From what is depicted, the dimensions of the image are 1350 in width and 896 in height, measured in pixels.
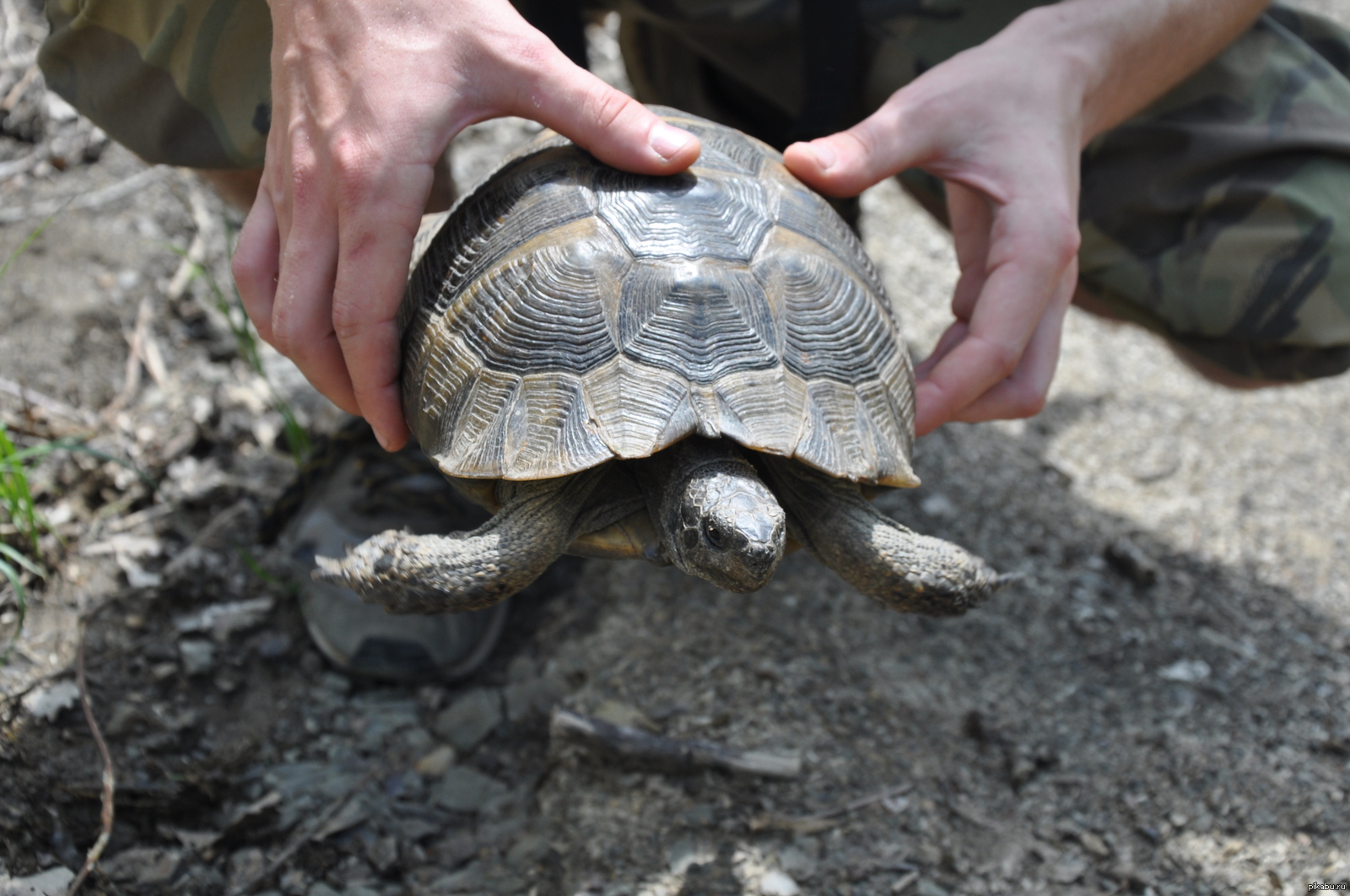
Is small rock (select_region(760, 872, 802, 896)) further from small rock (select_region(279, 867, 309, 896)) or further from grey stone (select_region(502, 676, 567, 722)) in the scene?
small rock (select_region(279, 867, 309, 896))

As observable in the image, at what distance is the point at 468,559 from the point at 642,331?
0.52 metres

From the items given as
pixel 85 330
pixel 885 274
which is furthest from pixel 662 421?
pixel 885 274

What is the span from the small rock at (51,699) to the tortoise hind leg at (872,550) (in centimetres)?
164

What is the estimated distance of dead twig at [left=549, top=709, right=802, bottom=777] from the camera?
2.24 metres

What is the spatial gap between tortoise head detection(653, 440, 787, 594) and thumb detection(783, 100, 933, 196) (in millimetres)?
656

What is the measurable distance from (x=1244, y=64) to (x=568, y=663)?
96.8 inches

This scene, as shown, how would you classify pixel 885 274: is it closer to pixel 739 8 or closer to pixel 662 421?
pixel 739 8

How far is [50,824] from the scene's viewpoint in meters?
1.98

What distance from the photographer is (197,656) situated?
248 cm

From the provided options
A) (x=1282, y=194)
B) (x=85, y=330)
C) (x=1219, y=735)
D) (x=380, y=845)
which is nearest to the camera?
(x=380, y=845)

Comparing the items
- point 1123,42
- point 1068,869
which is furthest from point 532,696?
point 1123,42

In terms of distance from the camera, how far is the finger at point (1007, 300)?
6.93 feet

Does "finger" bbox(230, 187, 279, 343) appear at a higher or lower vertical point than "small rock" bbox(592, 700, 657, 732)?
higher

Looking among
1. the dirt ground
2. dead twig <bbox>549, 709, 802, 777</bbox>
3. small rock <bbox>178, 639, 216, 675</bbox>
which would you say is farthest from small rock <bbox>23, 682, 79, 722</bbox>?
dead twig <bbox>549, 709, 802, 777</bbox>
